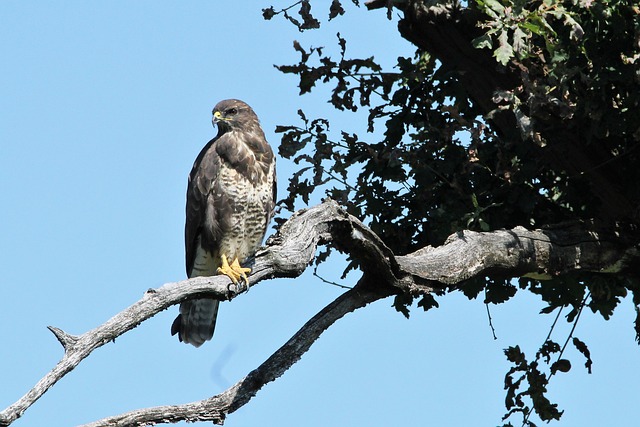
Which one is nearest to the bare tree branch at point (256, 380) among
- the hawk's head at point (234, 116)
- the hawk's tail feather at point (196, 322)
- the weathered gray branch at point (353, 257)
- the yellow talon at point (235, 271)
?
the weathered gray branch at point (353, 257)

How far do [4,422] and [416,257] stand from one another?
2.48m

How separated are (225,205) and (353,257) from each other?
1.75 meters

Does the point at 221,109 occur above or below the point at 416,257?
above

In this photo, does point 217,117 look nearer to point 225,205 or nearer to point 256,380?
point 225,205

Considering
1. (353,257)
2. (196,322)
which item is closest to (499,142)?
(353,257)

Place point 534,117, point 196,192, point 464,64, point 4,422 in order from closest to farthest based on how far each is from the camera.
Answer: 1. point 4,422
2. point 534,117
3. point 464,64
4. point 196,192

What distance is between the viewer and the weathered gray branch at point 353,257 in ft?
14.5

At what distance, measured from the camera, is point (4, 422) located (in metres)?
3.78

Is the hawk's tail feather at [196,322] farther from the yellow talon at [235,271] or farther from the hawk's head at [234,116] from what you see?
the hawk's head at [234,116]

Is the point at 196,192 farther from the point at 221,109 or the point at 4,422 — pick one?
the point at 4,422

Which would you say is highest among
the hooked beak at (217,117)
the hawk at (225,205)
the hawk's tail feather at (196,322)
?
the hooked beak at (217,117)

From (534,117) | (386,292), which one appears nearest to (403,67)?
(534,117)

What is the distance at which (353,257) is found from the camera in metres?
5.51

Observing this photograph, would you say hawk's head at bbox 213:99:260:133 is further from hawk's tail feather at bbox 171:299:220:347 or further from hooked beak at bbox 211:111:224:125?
hawk's tail feather at bbox 171:299:220:347
